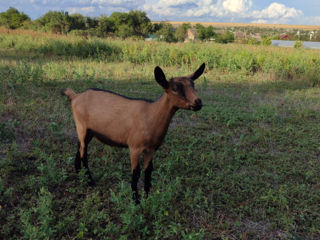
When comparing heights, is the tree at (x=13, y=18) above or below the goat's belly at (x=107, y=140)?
above

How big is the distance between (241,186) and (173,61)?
391 inches

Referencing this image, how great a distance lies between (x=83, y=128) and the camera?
3.26 m

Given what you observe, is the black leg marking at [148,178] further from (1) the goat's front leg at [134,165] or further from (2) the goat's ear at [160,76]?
(2) the goat's ear at [160,76]

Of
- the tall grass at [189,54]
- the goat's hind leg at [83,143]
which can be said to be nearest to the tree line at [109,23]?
the tall grass at [189,54]

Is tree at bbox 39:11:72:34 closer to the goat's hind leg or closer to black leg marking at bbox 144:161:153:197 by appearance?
the goat's hind leg

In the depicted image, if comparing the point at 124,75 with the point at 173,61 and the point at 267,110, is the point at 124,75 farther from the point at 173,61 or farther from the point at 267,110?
the point at 267,110

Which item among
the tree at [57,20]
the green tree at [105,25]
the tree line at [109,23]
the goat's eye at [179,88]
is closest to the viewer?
the goat's eye at [179,88]

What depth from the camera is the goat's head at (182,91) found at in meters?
2.45

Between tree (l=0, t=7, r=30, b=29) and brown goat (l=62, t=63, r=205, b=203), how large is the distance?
117ft

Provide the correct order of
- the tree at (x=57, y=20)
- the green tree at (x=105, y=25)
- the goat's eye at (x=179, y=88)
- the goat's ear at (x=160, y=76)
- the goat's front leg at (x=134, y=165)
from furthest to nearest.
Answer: the green tree at (x=105, y=25), the tree at (x=57, y=20), the goat's front leg at (x=134, y=165), the goat's eye at (x=179, y=88), the goat's ear at (x=160, y=76)

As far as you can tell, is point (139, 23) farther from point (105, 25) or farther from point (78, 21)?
point (78, 21)

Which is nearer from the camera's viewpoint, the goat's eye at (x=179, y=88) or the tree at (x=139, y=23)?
the goat's eye at (x=179, y=88)

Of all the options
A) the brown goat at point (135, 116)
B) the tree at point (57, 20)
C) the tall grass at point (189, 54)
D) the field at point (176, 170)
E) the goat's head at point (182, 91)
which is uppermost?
the tree at point (57, 20)

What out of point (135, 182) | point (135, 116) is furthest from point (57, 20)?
point (135, 182)
